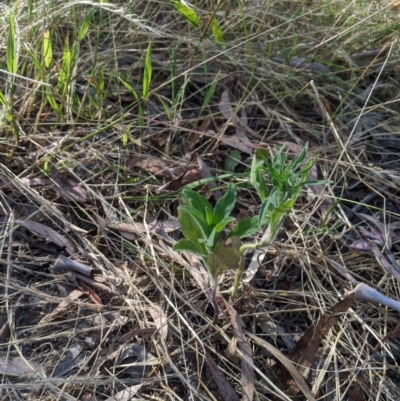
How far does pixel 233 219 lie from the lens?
3.83ft

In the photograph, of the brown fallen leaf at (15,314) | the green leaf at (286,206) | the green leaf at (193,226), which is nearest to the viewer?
the green leaf at (286,206)

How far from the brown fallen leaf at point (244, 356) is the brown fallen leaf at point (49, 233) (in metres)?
0.43

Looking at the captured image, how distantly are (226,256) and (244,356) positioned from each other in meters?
0.24

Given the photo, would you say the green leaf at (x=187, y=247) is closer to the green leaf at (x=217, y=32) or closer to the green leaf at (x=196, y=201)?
the green leaf at (x=196, y=201)

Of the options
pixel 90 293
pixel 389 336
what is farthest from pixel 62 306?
pixel 389 336

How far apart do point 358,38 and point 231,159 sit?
71 centimetres

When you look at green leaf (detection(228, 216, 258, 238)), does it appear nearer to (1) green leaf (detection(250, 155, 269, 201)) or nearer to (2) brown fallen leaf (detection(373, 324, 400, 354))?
(1) green leaf (detection(250, 155, 269, 201))

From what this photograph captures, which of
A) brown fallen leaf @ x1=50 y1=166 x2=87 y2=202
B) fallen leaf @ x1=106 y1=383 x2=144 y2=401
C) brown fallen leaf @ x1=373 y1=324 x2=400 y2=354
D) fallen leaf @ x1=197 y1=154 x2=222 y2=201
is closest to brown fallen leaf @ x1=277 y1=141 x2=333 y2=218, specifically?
fallen leaf @ x1=197 y1=154 x2=222 y2=201

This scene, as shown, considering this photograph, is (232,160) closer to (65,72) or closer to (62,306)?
(65,72)

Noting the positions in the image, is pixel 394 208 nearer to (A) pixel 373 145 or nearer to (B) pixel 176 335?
(A) pixel 373 145

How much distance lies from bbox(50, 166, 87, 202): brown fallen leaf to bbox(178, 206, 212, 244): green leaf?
1.51 feet

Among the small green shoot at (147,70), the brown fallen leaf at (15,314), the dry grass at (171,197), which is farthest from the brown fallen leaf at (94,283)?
the small green shoot at (147,70)

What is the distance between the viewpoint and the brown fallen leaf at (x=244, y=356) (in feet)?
4.18

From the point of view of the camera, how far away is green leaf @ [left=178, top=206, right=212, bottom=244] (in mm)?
1243
